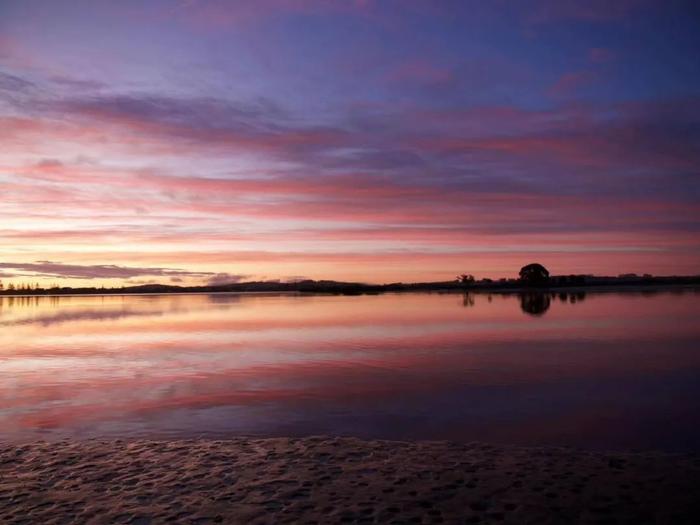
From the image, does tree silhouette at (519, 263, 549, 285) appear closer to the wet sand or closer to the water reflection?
the water reflection

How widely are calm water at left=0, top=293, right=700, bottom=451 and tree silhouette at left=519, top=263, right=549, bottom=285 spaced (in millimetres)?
105758

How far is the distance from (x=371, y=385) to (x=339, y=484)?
341 inches

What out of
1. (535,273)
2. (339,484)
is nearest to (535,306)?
(339,484)

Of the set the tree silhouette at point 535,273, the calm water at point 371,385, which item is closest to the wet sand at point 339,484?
the calm water at point 371,385

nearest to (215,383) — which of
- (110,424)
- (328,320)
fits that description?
(110,424)

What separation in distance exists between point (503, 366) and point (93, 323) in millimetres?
32894

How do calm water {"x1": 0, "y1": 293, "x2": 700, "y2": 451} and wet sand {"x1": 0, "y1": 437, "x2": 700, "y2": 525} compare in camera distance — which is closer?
wet sand {"x1": 0, "y1": 437, "x2": 700, "y2": 525}

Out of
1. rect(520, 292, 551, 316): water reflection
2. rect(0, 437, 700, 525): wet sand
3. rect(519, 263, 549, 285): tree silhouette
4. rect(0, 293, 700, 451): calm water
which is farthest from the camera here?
rect(519, 263, 549, 285): tree silhouette

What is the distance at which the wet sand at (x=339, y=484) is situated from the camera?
789 centimetres

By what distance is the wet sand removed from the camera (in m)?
7.89

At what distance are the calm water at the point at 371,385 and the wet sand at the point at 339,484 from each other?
142 centimetres

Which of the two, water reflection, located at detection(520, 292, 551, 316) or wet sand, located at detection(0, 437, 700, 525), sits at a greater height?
water reflection, located at detection(520, 292, 551, 316)

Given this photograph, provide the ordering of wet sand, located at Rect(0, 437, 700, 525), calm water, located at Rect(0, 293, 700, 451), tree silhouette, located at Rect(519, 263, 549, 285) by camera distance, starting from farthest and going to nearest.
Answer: tree silhouette, located at Rect(519, 263, 549, 285)
calm water, located at Rect(0, 293, 700, 451)
wet sand, located at Rect(0, 437, 700, 525)

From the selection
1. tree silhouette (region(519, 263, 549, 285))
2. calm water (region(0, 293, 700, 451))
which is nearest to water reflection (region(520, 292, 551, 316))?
calm water (region(0, 293, 700, 451))
